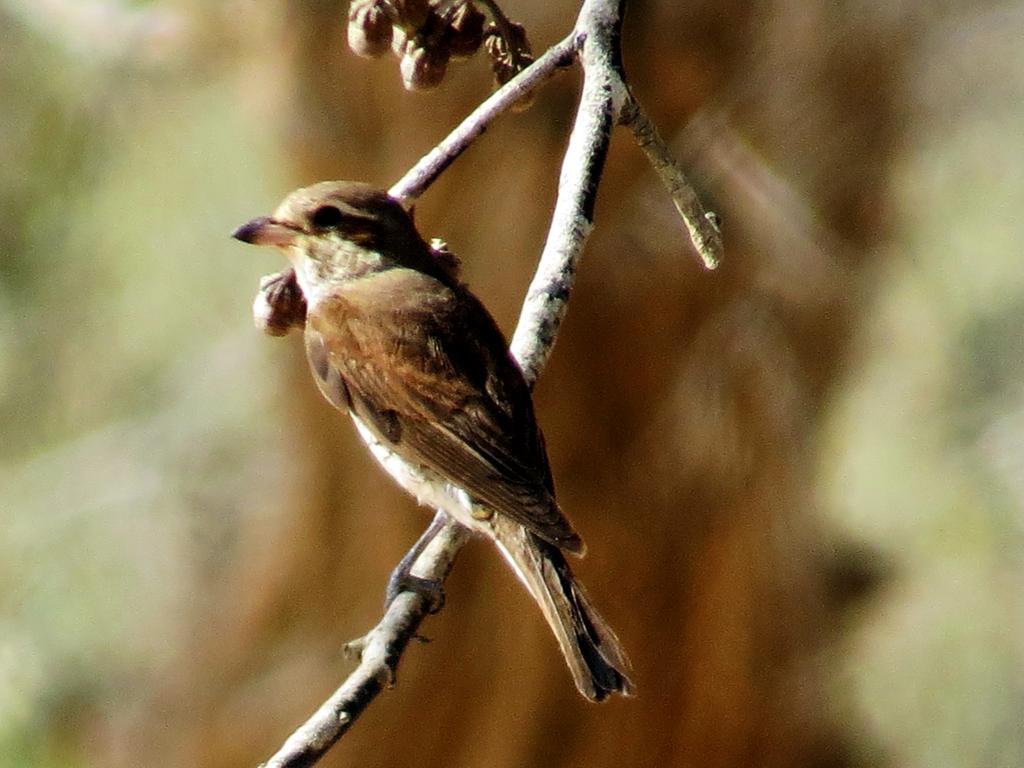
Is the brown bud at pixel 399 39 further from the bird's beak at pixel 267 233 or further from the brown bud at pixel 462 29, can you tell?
the bird's beak at pixel 267 233

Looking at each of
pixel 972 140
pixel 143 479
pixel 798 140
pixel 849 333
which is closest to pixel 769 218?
pixel 798 140

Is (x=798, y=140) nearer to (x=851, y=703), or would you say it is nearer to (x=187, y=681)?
(x=851, y=703)

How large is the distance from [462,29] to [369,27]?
13 centimetres

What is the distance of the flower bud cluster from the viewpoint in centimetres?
193

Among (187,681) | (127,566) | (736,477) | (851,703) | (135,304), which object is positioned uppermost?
(135,304)

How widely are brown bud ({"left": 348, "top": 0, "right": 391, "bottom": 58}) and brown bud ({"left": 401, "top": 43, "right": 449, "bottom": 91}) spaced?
39 mm

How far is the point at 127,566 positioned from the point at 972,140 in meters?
2.45

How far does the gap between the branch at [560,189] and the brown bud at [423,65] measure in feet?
0.29

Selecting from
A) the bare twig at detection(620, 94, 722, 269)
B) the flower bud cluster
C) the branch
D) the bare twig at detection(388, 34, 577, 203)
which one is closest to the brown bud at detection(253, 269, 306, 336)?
the branch

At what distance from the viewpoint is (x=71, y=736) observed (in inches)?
142

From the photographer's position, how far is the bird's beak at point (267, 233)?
2.02 meters

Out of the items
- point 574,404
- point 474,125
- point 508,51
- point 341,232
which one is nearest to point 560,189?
point 474,125

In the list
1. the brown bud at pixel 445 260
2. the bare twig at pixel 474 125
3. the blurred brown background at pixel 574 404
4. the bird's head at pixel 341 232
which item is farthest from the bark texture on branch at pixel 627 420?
the bare twig at pixel 474 125

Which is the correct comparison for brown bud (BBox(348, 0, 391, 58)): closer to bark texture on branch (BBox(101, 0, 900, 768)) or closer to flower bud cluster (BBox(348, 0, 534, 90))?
flower bud cluster (BBox(348, 0, 534, 90))
